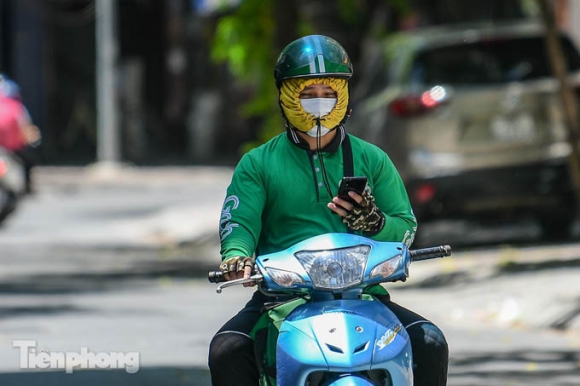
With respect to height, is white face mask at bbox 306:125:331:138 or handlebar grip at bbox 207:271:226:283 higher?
white face mask at bbox 306:125:331:138

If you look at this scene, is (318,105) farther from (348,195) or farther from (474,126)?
(474,126)

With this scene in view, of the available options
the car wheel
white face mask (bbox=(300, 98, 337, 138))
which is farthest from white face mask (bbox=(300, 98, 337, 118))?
the car wheel

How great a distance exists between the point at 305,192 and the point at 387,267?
542mm

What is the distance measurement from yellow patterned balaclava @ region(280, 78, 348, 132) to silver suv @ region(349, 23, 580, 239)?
8621 millimetres

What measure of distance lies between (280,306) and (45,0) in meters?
30.3

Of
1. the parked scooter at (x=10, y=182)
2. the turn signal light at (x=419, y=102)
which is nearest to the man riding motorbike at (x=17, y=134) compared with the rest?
the parked scooter at (x=10, y=182)

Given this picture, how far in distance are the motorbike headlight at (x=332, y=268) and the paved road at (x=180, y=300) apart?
3653 millimetres

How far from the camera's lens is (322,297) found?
16.5ft

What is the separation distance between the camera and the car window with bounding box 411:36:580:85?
46.6 ft

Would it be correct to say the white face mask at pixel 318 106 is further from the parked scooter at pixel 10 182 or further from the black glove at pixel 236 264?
the parked scooter at pixel 10 182

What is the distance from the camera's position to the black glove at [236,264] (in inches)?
201

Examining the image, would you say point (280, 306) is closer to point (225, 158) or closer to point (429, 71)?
point (429, 71)

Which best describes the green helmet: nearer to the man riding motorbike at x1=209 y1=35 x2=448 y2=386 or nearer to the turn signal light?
the man riding motorbike at x1=209 y1=35 x2=448 y2=386

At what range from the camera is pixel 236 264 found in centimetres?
511
